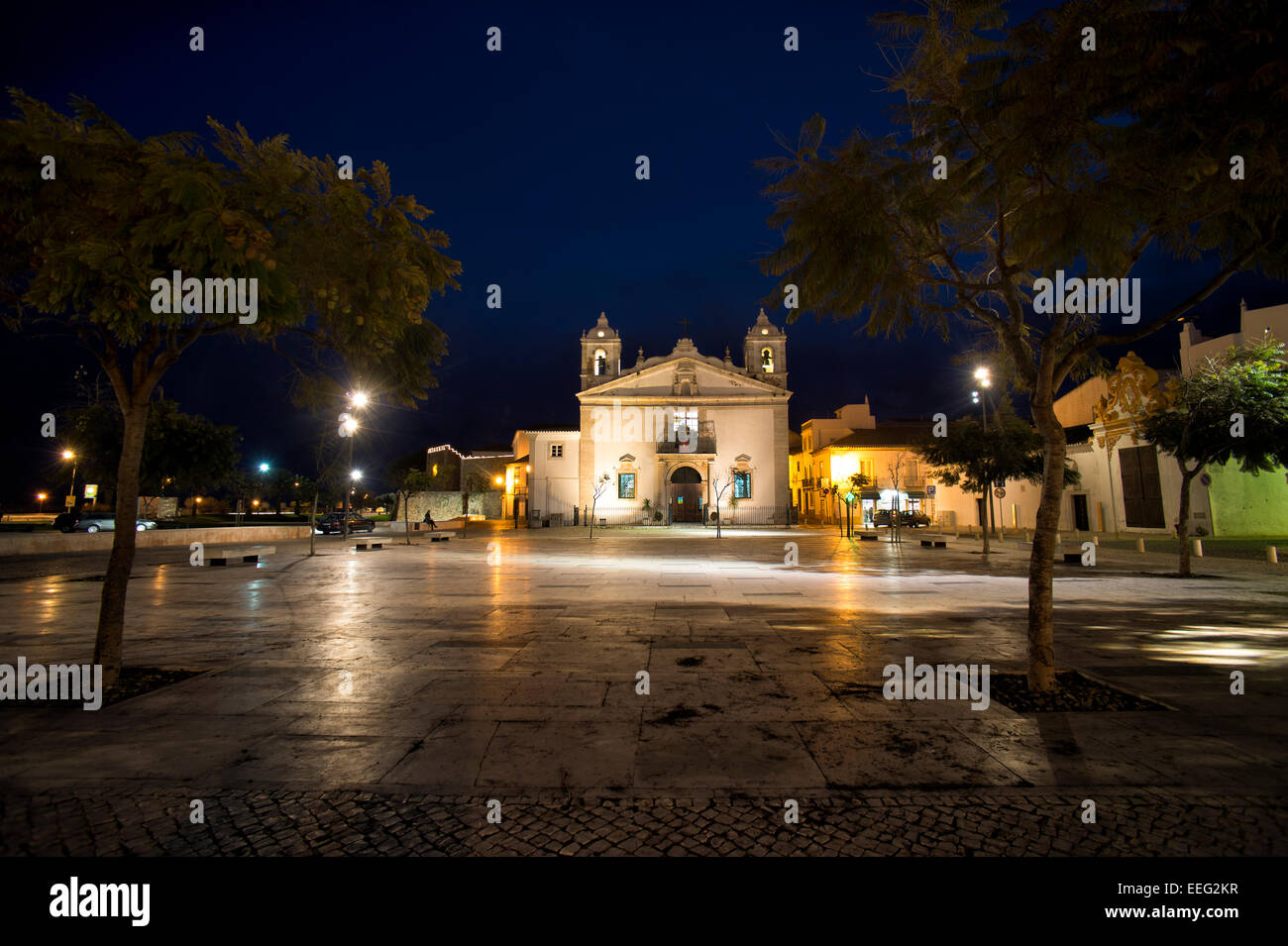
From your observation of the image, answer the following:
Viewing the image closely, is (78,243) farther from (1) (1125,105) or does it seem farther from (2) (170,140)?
(1) (1125,105)

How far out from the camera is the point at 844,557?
19.9 metres

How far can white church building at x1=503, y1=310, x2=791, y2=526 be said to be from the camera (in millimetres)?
45000

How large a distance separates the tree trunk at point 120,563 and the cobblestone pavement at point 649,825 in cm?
240

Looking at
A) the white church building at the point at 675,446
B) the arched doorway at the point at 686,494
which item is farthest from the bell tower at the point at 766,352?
the arched doorway at the point at 686,494

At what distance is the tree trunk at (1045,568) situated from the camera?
4977 mm

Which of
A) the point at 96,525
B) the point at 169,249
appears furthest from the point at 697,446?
the point at 169,249

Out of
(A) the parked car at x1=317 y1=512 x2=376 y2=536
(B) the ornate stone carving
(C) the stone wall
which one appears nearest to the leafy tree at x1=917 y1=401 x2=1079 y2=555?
(B) the ornate stone carving

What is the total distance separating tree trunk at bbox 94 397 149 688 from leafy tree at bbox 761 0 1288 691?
20.1 ft

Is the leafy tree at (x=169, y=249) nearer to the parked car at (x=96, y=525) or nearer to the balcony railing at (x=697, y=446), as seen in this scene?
the parked car at (x=96, y=525)

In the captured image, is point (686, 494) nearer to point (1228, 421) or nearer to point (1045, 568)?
point (1228, 421)

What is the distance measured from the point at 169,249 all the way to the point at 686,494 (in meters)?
41.6

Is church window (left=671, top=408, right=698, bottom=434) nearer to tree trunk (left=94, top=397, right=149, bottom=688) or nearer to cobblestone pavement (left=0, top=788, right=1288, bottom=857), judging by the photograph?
tree trunk (left=94, top=397, right=149, bottom=688)

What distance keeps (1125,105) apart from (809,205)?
240cm
